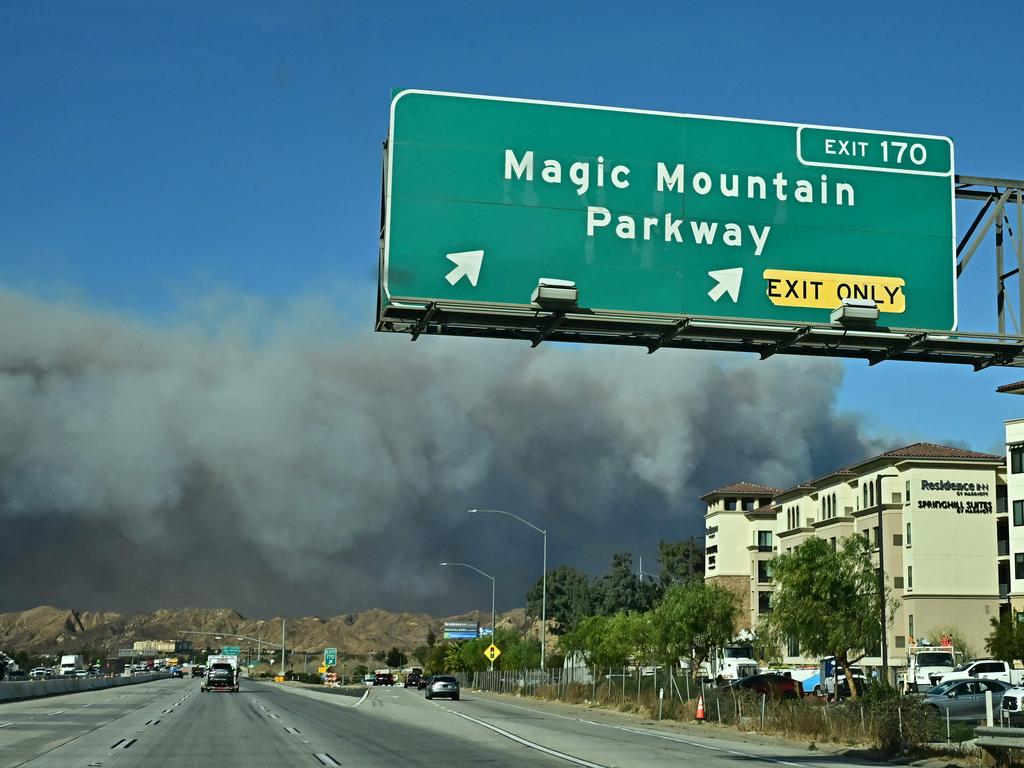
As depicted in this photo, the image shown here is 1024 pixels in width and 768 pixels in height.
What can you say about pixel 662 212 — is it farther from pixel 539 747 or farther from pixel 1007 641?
pixel 1007 641

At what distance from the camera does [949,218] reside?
16969 mm

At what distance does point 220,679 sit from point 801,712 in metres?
57.6

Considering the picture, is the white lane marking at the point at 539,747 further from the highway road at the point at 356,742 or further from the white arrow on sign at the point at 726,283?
the white arrow on sign at the point at 726,283

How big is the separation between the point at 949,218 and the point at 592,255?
197 inches

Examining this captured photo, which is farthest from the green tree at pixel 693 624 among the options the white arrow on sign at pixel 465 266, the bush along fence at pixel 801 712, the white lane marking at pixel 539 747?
the white arrow on sign at pixel 465 266

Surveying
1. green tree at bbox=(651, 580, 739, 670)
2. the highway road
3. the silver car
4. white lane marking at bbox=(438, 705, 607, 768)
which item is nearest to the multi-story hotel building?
green tree at bbox=(651, 580, 739, 670)

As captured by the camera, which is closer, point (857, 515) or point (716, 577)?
point (857, 515)

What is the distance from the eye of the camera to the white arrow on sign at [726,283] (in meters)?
16.2

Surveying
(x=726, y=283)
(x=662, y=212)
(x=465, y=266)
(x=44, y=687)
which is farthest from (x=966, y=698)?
(x=44, y=687)

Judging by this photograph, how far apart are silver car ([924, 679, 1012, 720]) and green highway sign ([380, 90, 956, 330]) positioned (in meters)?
30.5

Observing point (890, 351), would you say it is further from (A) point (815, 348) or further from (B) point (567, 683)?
(B) point (567, 683)

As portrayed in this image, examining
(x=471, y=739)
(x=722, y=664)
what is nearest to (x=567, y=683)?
(x=722, y=664)

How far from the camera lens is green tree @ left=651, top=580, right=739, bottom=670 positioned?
6209cm

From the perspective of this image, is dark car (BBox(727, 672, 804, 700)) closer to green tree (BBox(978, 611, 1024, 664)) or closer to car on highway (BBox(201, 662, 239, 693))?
green tree (BBox(978, 611, 1024, 664))
